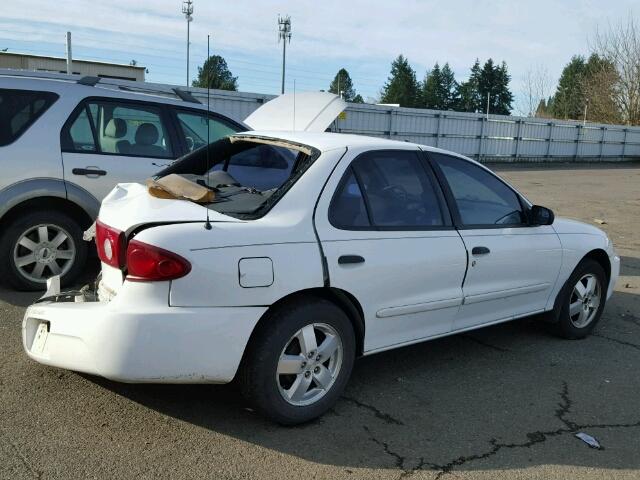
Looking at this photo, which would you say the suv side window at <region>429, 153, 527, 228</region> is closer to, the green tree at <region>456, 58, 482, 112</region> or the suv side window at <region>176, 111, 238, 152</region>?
the suv side window at <region>176, 111, 238, 152</region>

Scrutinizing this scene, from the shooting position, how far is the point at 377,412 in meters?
3.74

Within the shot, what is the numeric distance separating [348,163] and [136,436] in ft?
6.28

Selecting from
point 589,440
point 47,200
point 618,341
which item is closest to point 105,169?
point 47,200

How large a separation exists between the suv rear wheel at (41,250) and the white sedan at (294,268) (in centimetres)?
167

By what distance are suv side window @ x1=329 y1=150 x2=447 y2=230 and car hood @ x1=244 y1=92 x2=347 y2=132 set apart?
113 cm

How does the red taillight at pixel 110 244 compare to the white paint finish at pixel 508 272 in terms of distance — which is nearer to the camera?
the red taillight at pixel 110 244

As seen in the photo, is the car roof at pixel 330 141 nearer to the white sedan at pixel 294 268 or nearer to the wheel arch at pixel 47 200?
the white sedan at pixel 294 268

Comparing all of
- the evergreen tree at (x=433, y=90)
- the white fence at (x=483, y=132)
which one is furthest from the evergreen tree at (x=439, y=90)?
the white fence at (x=483, y=132)

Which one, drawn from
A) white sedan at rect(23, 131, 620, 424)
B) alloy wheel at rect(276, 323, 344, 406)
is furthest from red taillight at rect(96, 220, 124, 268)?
alloy wheel at rect(276, 323, 344, 406)

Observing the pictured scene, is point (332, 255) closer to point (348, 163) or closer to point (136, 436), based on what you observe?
point (348, 163)

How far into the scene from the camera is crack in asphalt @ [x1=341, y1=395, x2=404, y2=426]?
143 inches

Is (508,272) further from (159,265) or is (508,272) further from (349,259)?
(159,265)

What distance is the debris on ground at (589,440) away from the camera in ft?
11.5

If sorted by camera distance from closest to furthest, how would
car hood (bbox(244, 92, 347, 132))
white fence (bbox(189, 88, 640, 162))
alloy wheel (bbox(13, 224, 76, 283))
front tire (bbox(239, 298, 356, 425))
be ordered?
front tire (bbox(239, 298, 356, 425)), car hood (bbox(244, 92, 347, 132)), alloy wheel (bbox(13, 224, 76, 283)), white fence (bbox(189, 88, 640, 162))
